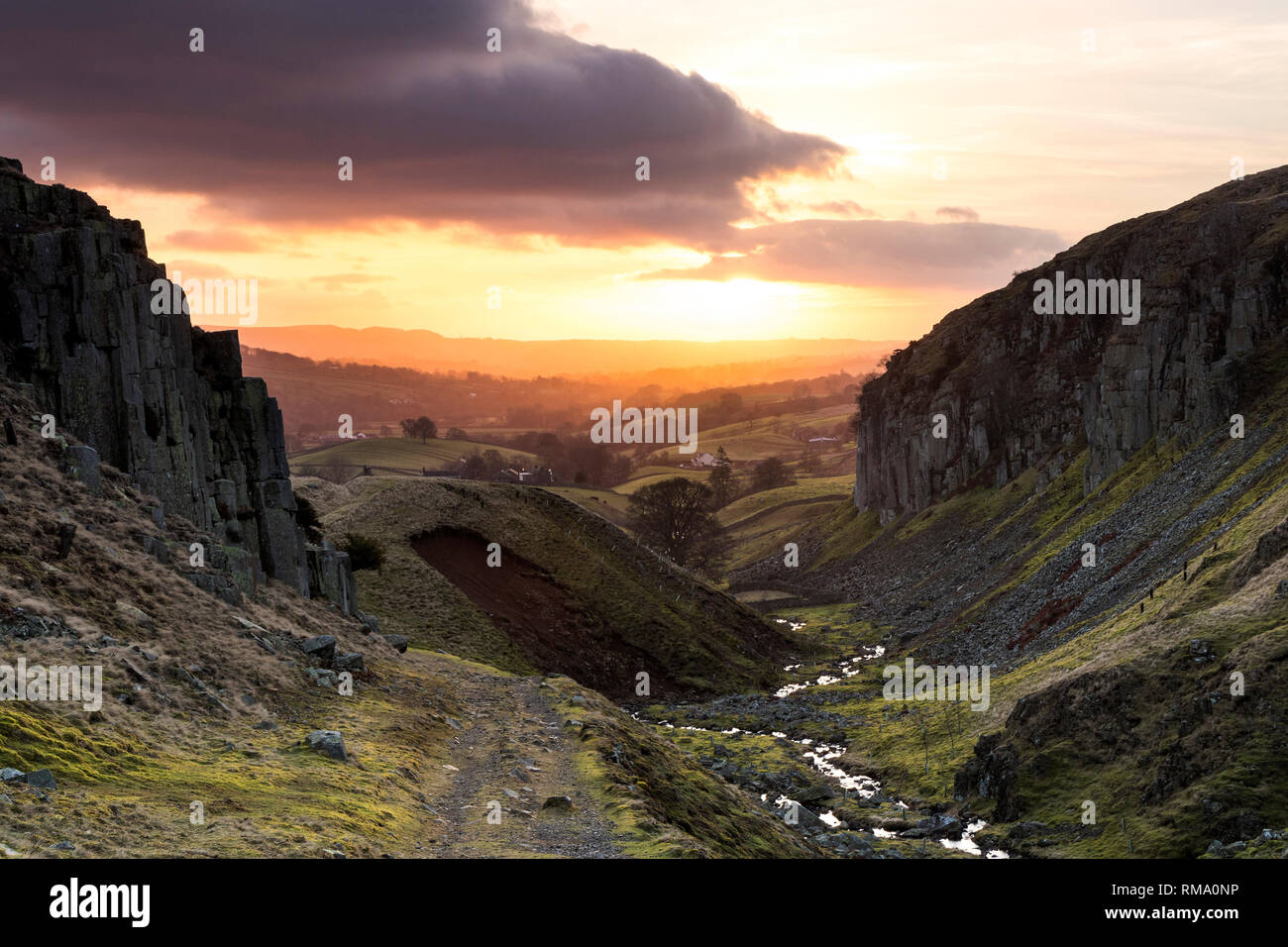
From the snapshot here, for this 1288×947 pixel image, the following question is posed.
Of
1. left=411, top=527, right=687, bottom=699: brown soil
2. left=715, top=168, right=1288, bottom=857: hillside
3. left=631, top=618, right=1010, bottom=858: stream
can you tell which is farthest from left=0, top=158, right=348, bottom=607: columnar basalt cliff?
left=715, top=168, right=1288, bottom=857: hillside

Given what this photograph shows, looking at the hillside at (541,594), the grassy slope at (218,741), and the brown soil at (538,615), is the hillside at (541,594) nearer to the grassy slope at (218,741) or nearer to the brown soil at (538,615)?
the brown soil at (538,615)

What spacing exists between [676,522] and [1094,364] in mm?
63724

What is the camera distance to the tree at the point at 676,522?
495ft

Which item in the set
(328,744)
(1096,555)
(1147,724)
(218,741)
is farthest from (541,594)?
(218,741)

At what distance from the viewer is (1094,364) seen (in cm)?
14725

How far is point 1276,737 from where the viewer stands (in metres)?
42.2

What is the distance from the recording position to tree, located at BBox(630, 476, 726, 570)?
151m

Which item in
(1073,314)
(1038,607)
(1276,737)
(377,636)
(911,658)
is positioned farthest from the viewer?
(1073,314)

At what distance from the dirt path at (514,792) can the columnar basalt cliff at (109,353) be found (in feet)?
59.8

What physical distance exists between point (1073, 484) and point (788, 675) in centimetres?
4892

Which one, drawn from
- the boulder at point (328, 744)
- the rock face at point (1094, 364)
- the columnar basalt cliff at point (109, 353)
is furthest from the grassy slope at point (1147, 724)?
the columnar basalt cliff at point (109, 353)

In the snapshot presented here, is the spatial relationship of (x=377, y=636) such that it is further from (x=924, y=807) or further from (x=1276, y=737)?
(x=1276, y=737)
